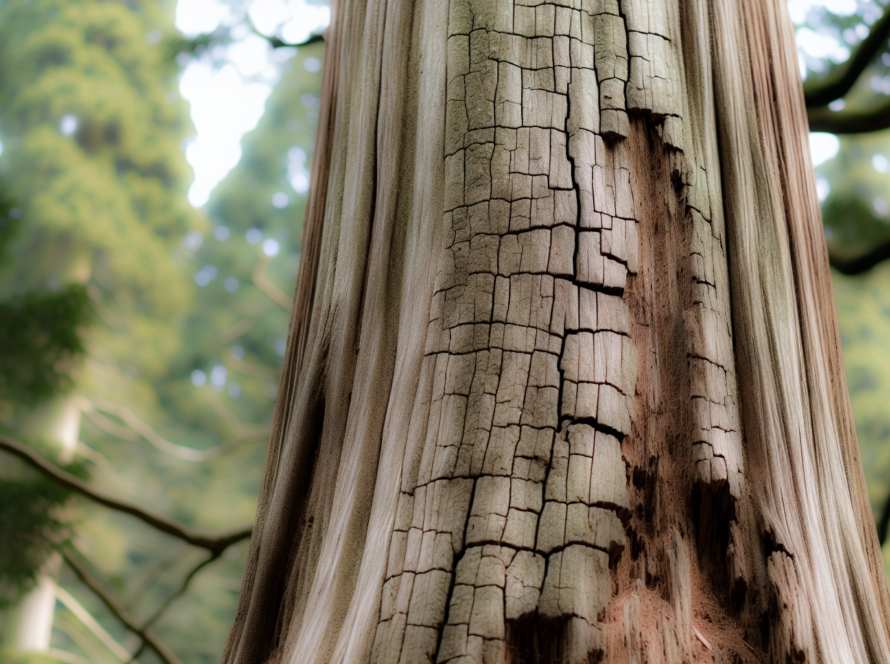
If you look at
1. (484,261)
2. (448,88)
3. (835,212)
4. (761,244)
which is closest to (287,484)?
(484,261)

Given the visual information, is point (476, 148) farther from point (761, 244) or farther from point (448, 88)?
point (761, 244)

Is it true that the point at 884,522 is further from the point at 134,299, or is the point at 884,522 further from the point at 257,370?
the point at 134,299

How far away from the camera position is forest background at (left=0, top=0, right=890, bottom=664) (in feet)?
12.7

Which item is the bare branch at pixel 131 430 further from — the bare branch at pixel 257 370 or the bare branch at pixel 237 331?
the bare branch at pixel 237 331

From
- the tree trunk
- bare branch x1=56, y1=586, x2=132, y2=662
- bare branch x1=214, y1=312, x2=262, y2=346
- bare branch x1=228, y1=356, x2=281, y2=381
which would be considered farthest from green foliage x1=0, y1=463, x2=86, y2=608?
the tree trunk

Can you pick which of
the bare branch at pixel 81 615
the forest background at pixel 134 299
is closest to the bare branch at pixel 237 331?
the forest background at pixel 134 299

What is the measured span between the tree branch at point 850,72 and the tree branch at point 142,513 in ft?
6.88

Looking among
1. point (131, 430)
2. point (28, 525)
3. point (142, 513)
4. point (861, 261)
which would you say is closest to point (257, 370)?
point (131, 430)

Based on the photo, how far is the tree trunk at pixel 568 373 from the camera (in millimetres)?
520

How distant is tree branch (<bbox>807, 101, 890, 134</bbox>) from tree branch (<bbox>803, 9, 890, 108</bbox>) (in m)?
0.08

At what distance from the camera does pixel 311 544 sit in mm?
658

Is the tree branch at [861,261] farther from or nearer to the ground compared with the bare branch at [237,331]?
nearer to the ground

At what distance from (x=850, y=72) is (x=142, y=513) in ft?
7.95

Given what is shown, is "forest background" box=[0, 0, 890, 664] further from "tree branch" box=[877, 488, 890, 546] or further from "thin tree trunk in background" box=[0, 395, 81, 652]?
"tree branch" box=[877, 488, 890, 546]
